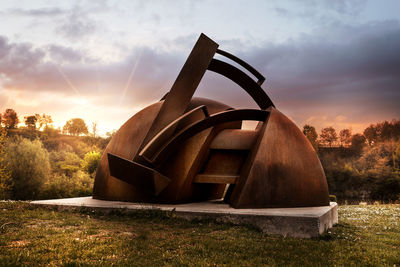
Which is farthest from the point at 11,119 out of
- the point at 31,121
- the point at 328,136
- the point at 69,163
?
the point at 328,136

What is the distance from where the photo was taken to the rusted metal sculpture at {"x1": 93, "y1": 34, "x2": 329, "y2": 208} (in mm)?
12789

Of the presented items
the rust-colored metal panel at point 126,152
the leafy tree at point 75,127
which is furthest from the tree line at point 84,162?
the rust-colored metal panel at point 126,152

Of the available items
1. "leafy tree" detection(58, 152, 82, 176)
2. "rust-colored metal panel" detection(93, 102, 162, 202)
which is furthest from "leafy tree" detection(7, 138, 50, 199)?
"rust-colored metal panel" detection(93, 102, 162, 202)

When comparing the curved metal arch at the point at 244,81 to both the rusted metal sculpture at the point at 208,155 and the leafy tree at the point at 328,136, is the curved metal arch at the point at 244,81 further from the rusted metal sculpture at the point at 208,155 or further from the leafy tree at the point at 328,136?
the leafy tree at the point at 328,136

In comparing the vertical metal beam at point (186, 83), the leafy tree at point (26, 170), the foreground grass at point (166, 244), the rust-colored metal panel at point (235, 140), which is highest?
the vertical metal beam at point (186, 83)

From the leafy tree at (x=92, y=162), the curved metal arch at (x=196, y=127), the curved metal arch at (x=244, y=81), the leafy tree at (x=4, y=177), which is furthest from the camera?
the leafy tree at (x=92, y=162)

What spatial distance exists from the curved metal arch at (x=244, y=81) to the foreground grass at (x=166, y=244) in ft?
22.3

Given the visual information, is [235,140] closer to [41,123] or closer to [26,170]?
[26,170]

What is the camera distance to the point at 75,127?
93.4m

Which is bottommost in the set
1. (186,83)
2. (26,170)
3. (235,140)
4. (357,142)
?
(26,170)

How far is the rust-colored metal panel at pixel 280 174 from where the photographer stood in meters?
12.6

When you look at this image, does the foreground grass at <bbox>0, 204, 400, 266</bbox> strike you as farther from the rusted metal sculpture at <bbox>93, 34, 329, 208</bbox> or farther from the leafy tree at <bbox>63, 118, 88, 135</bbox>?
the leafy tree at <bbox>63, 118, 88, 135</bbox>

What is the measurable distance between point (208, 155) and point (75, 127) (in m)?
86.0

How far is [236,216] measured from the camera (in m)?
10.9
